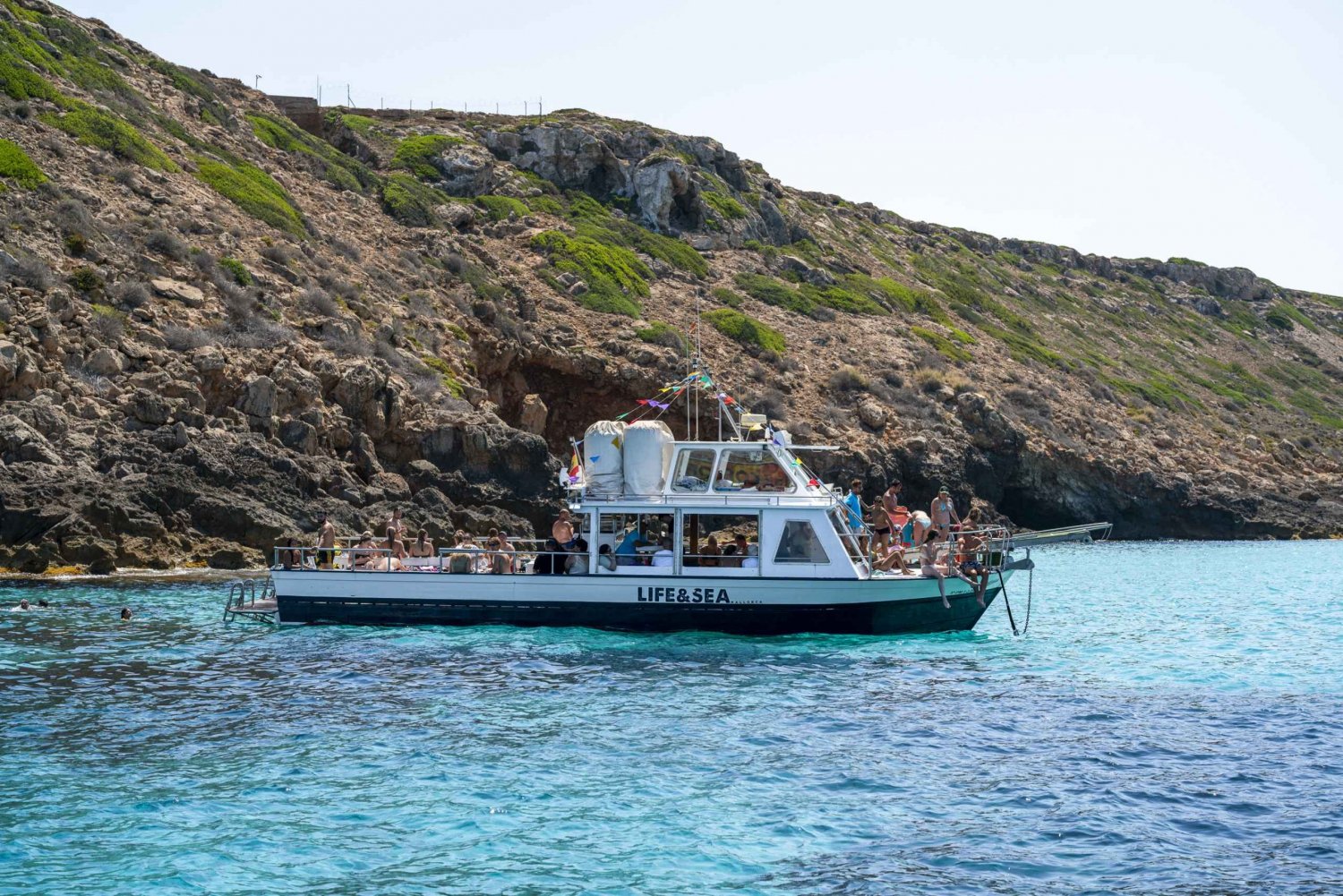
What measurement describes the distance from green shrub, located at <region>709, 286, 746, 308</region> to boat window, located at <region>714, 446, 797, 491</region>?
140 ft

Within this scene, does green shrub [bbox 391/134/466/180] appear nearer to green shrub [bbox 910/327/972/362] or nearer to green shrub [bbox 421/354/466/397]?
green shrub [bbox 421/354/466/397]

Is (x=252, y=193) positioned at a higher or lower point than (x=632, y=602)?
higher

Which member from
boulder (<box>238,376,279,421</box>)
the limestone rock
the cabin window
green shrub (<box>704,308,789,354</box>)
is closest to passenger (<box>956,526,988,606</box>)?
the cabin window

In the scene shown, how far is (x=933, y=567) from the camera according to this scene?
22.9 metres

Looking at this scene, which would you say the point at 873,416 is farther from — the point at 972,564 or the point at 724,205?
the point at 972,564

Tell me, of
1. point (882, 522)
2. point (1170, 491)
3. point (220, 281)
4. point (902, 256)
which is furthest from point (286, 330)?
point (902, 256)

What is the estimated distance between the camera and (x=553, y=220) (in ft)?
220

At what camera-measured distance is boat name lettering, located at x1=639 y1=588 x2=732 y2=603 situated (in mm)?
22453

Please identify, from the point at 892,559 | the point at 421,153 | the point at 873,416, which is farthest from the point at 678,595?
the point at 421,153

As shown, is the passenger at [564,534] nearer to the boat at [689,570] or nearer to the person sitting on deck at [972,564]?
the boat at [689,570]

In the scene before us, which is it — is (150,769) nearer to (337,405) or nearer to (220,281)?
(337,405)

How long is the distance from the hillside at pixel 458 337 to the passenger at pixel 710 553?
15151mm

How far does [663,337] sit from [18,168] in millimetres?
25478

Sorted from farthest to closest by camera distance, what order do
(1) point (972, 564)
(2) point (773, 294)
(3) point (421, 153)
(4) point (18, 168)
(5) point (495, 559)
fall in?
(3) point (421, 153) → (2) point (773, 294) → (4) point (18, 168) → (5) point (495, 559) → (1) point (972, 564)
